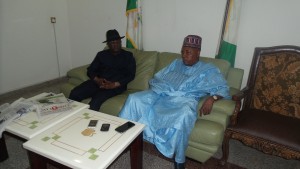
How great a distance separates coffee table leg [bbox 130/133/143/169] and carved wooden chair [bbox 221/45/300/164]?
728 millimetres

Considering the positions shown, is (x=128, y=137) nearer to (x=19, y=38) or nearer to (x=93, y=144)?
(x=93, y=144)

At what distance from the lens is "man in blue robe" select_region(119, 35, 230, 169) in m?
1.77

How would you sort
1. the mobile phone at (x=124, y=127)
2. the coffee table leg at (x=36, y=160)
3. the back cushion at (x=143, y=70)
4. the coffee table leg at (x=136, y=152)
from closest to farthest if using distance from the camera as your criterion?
the coffee table leg at (x=36, y=160), the mobile phone at (x=124, y=127), the coffee table leg at (x=136, y=152), the back cushion at (x=143, y=70)

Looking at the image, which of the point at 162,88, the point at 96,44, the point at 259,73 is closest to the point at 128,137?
the point at 162,88

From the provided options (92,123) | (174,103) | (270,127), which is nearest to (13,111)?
(92,123)

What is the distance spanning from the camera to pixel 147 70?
264 cm

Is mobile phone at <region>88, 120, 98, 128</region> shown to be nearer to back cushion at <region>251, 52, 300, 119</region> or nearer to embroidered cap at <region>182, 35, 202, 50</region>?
embroidered cap at <region>182, 35, 202, 50</region>

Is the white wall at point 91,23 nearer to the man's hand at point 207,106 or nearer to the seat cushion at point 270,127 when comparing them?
the man's hand at point 207,106

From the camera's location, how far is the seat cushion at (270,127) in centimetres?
162

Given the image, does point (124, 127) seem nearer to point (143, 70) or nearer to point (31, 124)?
point (31, 124)

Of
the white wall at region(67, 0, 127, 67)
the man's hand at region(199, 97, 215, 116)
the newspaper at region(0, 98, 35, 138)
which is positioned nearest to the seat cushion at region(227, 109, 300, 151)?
the man's hand at region(199, 97, 215, 116)

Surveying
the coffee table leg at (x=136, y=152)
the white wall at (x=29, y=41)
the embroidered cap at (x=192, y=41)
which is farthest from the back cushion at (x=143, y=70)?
the white wall at (x=29, y=41)

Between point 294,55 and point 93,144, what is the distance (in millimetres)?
1904

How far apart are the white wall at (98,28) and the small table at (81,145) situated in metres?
1.65
